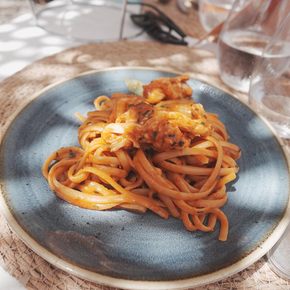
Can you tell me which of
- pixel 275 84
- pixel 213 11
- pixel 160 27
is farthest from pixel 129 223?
pixel 213 11

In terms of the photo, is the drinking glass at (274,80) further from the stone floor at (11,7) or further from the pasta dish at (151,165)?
the stone floor at (11,7)

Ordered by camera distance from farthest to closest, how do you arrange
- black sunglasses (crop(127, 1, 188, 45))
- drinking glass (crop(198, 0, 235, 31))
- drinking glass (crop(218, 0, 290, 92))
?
drinking glass (crop(198, 0, 235, 31)) < black sunglasses (crop(127, 1, 188, 45)) < drinking glass (crop(218, 0, 290, 92))

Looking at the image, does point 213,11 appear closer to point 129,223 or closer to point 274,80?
point 274,80

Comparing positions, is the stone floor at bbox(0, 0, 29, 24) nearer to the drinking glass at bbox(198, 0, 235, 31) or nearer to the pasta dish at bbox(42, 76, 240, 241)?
the drinking glass at bbox(198, 0, 235, 31)

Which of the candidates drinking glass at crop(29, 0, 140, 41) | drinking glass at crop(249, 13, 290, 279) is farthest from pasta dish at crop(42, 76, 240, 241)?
drinking glass at crop(29, 0, 140, 41)

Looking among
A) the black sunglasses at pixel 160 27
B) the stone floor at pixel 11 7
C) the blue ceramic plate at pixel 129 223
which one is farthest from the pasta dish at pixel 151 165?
the stone floor at pixel 11 7

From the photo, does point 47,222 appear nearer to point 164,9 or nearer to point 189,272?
point 189,272
